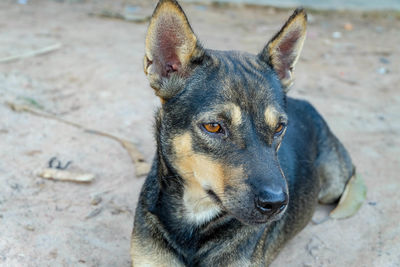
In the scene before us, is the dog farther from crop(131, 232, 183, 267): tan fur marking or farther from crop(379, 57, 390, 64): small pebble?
crop(379, 57, 390, 64): small pebble

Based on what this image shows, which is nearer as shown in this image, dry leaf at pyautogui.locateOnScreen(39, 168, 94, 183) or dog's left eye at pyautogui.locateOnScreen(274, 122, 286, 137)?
dog's left eye at pyautogui.locateOnScreen(274, 122, 286, 137)

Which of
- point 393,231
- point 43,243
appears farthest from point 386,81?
point 43,243

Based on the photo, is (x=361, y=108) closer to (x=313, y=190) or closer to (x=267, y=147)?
(x=313, y=190)

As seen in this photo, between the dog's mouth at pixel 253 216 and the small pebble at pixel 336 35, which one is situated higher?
the dog's mouth at pixel 253 216

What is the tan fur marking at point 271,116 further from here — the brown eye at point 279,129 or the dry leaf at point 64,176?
the dry leaf at point 64,176

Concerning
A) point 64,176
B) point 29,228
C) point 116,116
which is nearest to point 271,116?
point 29,228

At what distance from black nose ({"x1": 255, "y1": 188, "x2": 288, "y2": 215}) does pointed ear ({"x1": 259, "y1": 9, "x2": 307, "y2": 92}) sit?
1.39 metres

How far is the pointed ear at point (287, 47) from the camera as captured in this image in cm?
397

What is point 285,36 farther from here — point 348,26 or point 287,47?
point 348,26

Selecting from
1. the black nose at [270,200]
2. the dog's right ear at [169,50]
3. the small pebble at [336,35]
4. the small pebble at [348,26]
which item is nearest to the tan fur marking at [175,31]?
the dog's right ear at [169,50]

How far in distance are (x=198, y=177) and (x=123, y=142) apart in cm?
308

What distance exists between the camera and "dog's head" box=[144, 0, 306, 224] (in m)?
3.30

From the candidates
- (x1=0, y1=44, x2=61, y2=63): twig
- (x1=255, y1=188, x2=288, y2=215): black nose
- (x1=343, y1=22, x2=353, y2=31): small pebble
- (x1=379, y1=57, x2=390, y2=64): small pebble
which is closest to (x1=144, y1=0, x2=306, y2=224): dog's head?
(x1=255, y1=188, x2=288, y2=215): black nose

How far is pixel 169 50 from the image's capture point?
3.82 meters
